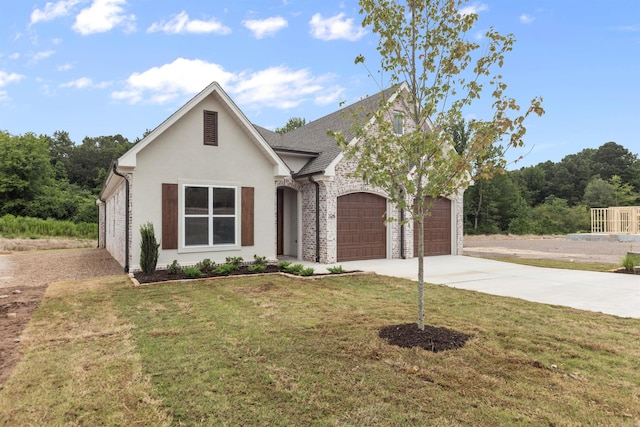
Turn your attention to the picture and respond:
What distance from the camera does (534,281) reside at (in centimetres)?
962

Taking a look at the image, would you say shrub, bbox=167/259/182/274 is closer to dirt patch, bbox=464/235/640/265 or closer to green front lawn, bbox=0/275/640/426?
green front lawn, bbox=0/275/640/426

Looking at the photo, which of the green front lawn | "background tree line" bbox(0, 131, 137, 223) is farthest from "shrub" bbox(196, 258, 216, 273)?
"background tree line" bbox(0, 131, 137, 223)

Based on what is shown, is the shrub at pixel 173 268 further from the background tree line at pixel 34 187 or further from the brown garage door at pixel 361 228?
the background tree line at pixel 34 187

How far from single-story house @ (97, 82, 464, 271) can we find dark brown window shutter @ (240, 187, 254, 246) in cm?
3

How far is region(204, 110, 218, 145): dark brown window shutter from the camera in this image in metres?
11.3

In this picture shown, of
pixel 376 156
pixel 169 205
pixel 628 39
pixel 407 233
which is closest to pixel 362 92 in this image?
pixel 376 156

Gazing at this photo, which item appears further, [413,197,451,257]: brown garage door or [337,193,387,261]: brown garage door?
[413,197,451,257]: brown garage door

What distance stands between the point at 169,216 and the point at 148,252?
1.21 metres

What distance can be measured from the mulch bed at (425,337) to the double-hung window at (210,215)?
296 inches

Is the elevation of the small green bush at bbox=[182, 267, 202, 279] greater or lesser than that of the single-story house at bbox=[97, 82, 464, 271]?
lesser

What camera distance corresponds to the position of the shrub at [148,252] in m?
10.0

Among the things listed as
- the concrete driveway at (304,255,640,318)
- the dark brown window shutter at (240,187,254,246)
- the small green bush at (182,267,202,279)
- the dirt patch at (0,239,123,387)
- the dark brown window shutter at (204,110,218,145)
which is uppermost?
the dark brown window shutter at (204,110,218,145)

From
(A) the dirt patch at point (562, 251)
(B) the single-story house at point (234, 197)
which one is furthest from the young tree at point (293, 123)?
(B) the single-story house at point (234, 197)

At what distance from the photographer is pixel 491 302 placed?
713 cm
